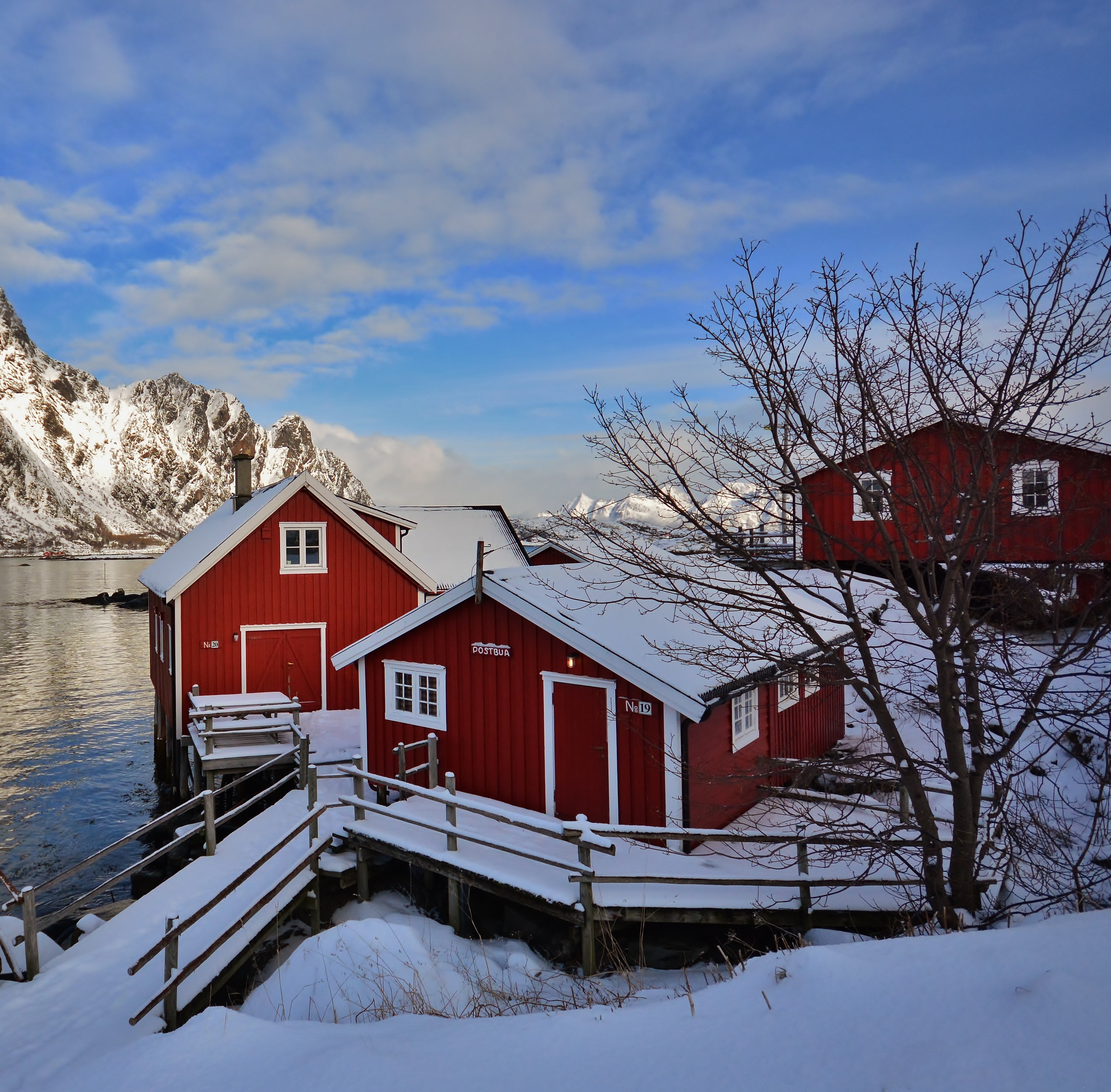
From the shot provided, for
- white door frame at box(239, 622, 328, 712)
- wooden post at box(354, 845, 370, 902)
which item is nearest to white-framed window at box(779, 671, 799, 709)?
wooden post at box(354, 845, 370, 902)

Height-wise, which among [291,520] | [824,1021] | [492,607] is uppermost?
[291,520]

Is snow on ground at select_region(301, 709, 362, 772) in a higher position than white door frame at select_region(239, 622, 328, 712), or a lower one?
lower

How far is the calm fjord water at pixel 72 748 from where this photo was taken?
58.4ft

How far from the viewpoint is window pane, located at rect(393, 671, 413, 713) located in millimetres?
13727

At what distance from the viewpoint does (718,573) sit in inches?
629

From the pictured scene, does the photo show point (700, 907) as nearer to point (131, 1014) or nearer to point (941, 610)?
point (941, 610)

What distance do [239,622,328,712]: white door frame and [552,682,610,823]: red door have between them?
1165 cm

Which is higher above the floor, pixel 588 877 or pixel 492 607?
pixel 492 607

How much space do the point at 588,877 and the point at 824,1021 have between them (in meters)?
5.15

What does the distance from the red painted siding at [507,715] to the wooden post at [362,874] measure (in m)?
2.03

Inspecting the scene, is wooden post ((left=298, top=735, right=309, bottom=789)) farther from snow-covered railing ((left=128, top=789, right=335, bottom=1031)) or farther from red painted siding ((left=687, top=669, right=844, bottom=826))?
red painted siding ((left=687, top=669, right=844, bottom=826))

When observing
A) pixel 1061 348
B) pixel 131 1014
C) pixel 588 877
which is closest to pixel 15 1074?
pixel 131 1014

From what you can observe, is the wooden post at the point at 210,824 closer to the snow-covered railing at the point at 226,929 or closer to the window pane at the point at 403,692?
the snow-covered railing at the point at 226,929

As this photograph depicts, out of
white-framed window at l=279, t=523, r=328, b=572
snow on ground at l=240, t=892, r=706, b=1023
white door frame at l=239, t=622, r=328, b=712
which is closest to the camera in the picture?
snow on ground at l=240, t=892, r=706, b=1023
